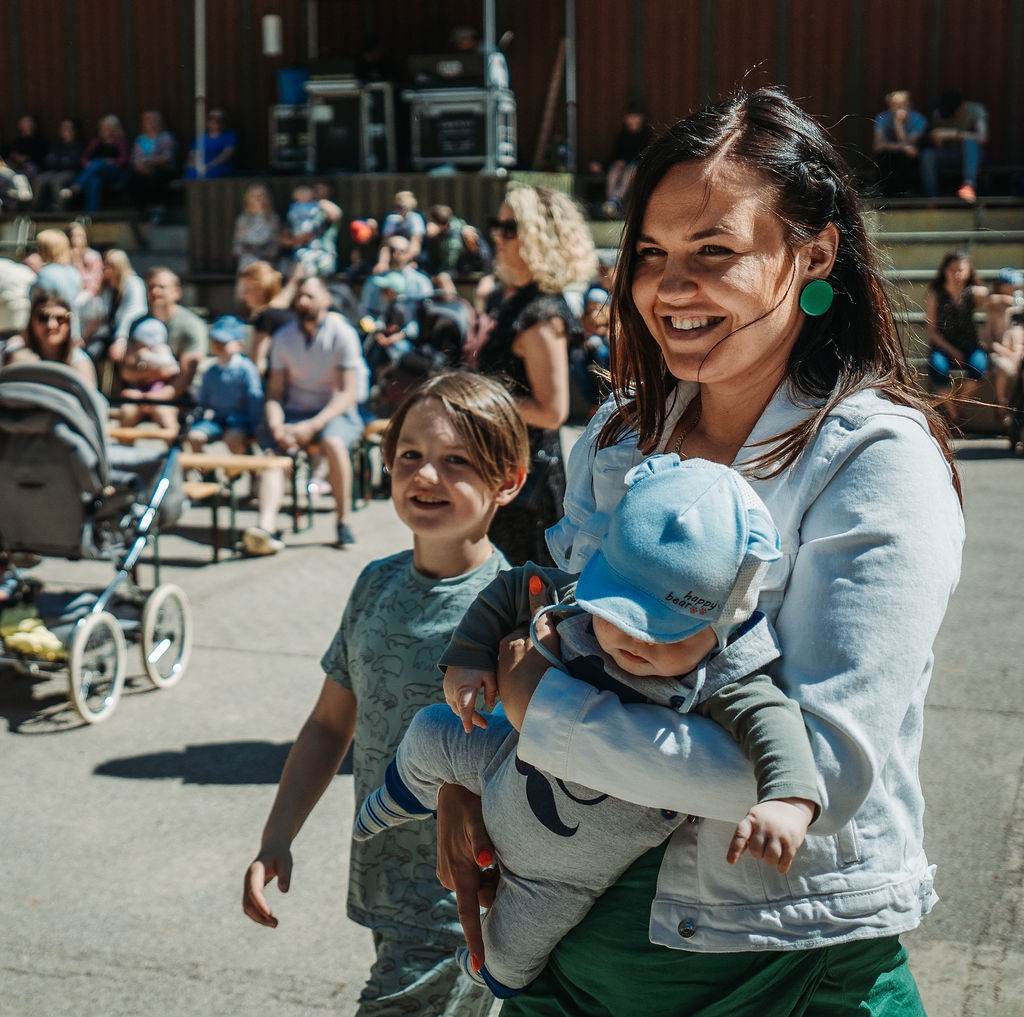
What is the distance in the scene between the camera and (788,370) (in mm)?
1575

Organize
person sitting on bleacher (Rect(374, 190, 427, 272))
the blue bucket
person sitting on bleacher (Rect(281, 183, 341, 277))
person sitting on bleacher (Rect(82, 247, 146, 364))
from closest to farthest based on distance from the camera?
person sitting on bleacher (Rect(82, 247, 146, 364)) < person sitting on bleacher (Rect(374, 190, 427, 272)) < person sitting on bleacher (Rect(281, 183, 341, 277)) < the blue bucket

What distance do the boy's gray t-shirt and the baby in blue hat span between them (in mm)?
686

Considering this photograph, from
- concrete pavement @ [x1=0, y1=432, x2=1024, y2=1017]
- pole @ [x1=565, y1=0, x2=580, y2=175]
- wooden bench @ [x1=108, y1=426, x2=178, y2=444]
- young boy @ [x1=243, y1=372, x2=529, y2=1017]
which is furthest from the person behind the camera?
pole @ [x1=565, y1=0, x2=580, y2=175]

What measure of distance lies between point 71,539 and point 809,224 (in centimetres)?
462

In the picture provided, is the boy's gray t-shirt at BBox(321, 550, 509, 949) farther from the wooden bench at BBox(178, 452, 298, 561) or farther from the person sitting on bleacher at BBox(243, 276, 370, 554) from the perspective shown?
the person sitting on bleacher at BBox(243, 276, 370, 554)

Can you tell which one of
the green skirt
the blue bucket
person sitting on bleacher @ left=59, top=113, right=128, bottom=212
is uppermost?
the blue bucket

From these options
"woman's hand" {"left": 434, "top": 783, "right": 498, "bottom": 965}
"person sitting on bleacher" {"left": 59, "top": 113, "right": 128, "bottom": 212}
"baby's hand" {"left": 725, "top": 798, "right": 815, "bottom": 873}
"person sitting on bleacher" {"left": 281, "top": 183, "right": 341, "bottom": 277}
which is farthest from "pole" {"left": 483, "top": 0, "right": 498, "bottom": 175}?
"baby's hand" {"left": 725, "top": 798, "right": 815, "bottom": 873}

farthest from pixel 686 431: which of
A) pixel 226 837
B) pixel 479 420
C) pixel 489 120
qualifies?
pixel 489 120

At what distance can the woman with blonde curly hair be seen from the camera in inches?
165

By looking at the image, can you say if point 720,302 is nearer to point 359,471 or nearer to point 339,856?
point 339,856

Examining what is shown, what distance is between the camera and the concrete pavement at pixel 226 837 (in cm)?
334

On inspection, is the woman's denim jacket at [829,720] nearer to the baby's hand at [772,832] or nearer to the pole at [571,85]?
the baby's hand at [772,832]

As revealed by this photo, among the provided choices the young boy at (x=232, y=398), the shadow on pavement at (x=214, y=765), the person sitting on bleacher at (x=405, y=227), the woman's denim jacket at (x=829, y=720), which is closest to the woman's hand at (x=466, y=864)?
the woman's denim jacket at (x=829, y=720)

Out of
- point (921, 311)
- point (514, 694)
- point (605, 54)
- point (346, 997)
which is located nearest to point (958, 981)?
point (346, 997)
